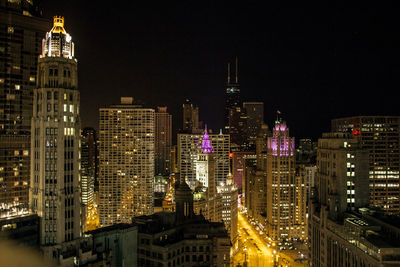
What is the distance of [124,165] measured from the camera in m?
196

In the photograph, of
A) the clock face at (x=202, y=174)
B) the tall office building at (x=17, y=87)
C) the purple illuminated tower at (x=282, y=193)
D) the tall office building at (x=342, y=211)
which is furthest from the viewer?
the clock face at (x=202, y=174)

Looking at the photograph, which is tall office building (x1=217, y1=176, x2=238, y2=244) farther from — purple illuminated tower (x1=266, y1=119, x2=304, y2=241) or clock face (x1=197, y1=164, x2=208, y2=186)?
purple illuminated tower (x1=266, y1=119, x2=304, y2=241)

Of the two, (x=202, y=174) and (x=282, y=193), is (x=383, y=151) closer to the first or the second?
(x=282, y=193)

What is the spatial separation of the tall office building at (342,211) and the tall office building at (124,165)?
10429 cm

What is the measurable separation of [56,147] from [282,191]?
134 meters

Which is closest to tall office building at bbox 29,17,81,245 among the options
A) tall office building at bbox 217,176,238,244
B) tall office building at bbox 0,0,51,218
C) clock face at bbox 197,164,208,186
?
tall office building at bbox 0,0,51,218

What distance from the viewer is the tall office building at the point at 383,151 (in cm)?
16025

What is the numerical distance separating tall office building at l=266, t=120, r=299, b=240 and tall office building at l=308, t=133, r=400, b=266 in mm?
65914

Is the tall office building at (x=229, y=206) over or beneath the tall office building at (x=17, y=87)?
beneath

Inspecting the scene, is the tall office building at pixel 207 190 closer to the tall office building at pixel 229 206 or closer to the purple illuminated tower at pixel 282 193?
the tall office building at pixel 229 206

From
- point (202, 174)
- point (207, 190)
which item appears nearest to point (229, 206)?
point (207, 190)

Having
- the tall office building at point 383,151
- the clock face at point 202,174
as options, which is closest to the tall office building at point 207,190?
the clock face at point 202,174

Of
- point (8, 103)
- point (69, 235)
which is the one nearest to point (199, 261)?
point (69, 235)

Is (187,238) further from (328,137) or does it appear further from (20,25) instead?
(20,25)
